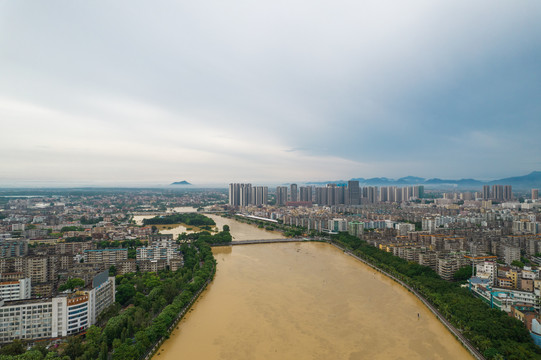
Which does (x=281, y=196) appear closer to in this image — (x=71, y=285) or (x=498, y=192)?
(x=498, y=192)

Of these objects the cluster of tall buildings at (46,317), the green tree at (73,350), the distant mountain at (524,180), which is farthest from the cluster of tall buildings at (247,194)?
the distant mountain at (524,180)

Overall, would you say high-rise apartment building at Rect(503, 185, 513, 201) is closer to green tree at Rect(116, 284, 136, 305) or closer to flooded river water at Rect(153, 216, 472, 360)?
flooded river water at Rect(153, 216, 472, 360)

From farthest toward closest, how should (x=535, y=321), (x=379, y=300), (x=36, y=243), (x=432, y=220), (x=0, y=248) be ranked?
(x=432, y=220) → (x=36, y=243) → (x=0, y=248) → (x=379, y=300) → (x=535, y=321)

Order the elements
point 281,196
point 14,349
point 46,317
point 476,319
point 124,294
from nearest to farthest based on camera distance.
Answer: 1. point 14,349
2. point 46,317
3. point 476,319
4. point 124,294
5. point 281,196

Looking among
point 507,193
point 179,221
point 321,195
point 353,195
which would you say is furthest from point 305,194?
point 507,193

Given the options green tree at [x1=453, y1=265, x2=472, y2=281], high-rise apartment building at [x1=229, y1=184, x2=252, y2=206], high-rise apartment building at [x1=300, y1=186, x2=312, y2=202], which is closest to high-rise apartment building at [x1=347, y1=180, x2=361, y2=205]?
high-rise apartment building at [x1=300, y1=186, x2=312, y2=202]

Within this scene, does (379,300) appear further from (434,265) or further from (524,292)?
(434,265)

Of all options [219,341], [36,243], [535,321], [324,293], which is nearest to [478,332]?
[535,321]
